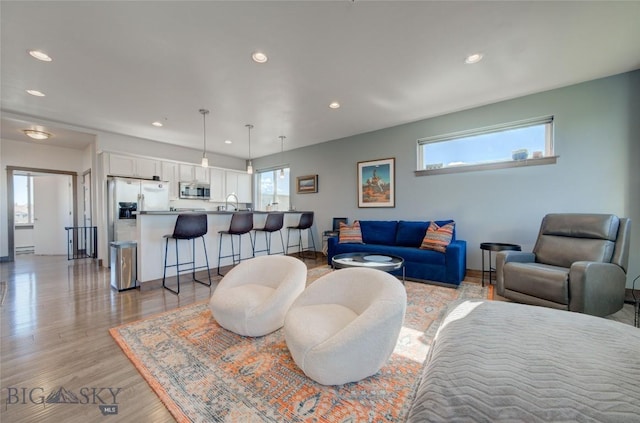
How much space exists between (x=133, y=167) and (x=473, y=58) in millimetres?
6040

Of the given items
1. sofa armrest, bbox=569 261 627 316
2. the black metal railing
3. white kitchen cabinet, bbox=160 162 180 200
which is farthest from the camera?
the black metal railing

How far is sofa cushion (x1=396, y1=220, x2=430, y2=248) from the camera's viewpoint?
13.1ft

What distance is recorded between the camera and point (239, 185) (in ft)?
22.9

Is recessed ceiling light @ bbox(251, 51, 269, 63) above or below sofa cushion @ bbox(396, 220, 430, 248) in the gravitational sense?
above

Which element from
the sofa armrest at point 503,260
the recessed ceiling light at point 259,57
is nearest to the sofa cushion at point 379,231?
the sofa armrest at point 503,260

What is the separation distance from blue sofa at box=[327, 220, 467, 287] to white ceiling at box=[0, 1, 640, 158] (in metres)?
1.96

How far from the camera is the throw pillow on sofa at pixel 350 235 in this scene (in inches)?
171

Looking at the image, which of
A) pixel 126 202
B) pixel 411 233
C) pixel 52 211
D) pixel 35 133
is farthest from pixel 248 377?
pixel 52 211

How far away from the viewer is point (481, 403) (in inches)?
28.1

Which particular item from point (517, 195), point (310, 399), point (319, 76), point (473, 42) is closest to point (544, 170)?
point (517, 195)

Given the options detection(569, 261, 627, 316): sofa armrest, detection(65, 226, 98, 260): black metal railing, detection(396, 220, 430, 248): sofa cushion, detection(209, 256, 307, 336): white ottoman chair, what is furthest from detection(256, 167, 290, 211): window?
detection(569, 261, 627, 316): sofa armrest

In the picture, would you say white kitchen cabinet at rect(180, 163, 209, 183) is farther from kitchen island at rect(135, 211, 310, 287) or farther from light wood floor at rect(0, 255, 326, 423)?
light wood floor at rect(0, 255, 326, 423)

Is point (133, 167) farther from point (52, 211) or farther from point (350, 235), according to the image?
point (350, 235)

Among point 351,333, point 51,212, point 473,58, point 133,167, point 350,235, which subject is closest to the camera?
point 351,333
